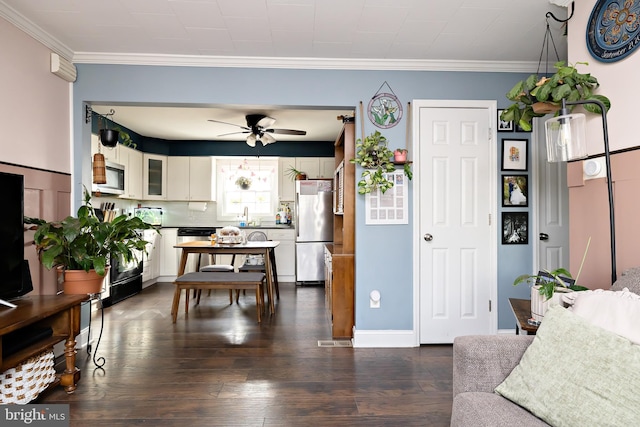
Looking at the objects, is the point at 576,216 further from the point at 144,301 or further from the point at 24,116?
the point at 144,301

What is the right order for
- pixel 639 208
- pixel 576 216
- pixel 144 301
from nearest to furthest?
pixel 639 208, pixel 576 216, pixel 144 301

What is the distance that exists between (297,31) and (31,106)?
1988mm

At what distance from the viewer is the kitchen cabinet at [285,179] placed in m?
6.80

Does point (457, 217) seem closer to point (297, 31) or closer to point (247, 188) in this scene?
point (297, 31)

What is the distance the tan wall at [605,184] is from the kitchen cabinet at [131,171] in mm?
5512

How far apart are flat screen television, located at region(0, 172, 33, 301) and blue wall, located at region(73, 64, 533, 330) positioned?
1.03 meters

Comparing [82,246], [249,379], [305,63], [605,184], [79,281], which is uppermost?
[305,63]

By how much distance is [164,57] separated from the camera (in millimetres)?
3221

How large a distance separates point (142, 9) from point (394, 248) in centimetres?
257

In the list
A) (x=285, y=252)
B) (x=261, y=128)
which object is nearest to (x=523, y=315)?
(x=261, y=128)

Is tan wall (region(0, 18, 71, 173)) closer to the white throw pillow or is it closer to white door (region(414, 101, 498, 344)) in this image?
white door (region(414, 101, 498, 344))

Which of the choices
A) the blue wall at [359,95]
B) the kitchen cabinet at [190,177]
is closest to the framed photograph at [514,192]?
the blue wall at [359,95]

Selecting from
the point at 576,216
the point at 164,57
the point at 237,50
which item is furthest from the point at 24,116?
the point at 576,216

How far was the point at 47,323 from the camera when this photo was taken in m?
2.50
